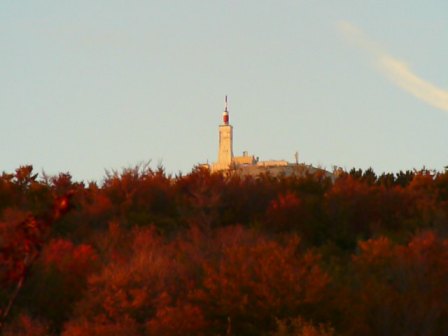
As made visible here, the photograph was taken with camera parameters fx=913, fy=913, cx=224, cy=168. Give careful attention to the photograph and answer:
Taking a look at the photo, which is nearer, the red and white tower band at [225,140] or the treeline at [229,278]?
the treeline at [229,278]

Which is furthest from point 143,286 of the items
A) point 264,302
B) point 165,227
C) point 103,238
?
point 165,227

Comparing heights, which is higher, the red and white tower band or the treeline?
the red and white tower band

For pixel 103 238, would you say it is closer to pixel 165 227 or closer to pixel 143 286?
pixel 165 227

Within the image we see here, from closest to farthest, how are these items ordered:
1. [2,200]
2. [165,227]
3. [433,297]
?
[433,297], [165,227], [2,200]

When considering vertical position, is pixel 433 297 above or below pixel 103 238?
below

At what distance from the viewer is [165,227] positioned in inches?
1372

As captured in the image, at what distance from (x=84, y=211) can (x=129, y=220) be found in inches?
72.1

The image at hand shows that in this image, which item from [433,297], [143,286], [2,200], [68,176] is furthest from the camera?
[68,176]

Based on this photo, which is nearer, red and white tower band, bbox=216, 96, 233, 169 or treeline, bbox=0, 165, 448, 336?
treeline, bbox=0, 165, 448, 336

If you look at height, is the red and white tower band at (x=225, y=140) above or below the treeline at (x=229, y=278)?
above

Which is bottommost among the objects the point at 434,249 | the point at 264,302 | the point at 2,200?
the point at 264,302

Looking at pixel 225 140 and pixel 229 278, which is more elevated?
pixel 225 140

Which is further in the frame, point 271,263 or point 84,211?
point 84,211

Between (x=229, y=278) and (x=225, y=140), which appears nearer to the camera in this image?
(x=229, y=278)
